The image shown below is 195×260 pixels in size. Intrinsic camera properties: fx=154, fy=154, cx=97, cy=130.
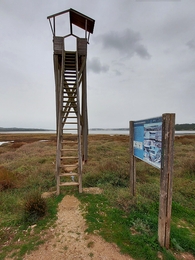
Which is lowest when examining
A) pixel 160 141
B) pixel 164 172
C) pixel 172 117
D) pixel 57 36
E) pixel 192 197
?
pixel 192 197

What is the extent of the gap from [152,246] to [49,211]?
2677 mm

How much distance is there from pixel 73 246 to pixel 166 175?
2.30m

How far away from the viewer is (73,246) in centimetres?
305

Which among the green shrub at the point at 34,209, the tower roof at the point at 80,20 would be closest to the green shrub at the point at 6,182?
the green shrub at the point at 34,209

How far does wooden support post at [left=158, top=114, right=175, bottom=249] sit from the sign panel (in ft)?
0.54

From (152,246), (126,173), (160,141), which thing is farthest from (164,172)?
(126,173)

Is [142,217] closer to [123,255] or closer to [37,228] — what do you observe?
[123,255]

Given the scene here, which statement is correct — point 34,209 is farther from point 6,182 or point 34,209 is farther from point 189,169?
point 189,169

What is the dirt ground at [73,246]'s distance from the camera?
281 cm

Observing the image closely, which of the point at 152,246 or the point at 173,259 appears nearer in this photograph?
the point at 173,259

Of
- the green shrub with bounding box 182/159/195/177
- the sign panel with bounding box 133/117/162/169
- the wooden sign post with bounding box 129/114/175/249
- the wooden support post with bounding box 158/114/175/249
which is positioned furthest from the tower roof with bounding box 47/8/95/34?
the green shrub with bounding box 182/159/195/177

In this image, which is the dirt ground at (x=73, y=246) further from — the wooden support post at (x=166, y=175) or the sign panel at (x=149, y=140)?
the sign panel at (x=149, y=140)

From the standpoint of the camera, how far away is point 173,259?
2.79 m

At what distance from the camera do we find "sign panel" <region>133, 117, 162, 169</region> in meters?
3.19
